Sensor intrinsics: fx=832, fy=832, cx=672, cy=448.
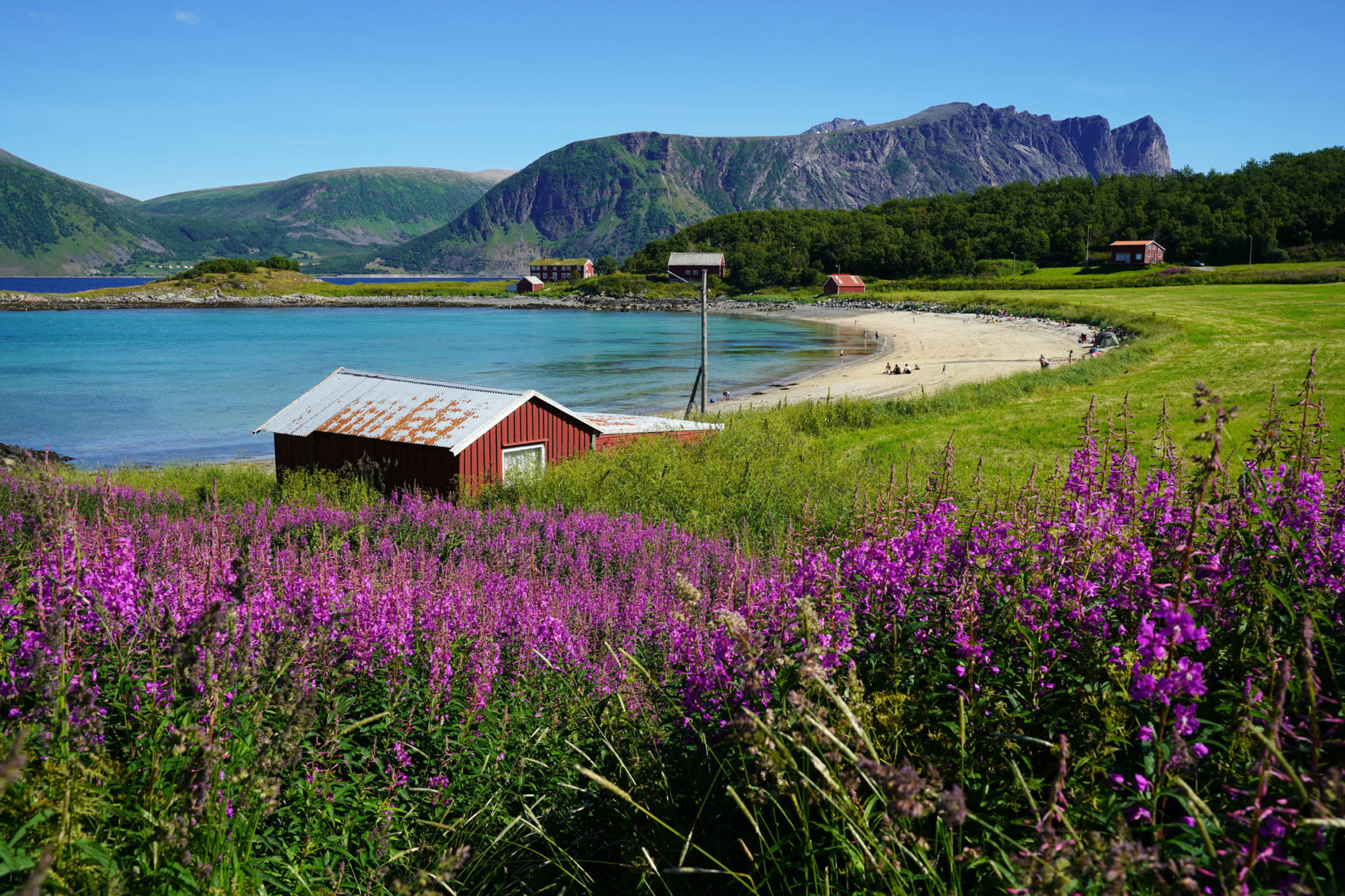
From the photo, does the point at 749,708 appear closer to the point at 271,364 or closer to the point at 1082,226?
the point at 271,364

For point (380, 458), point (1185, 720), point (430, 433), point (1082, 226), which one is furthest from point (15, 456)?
point (1082, 226)

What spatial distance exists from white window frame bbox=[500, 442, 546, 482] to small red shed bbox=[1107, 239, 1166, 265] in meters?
145

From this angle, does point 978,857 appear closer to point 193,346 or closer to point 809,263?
point 193,346

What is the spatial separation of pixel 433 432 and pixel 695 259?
174073 mm

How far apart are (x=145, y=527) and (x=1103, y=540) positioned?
9.14 metres

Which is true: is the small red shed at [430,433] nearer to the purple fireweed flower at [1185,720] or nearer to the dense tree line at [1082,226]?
the purple fireweed flower at [1185,720]

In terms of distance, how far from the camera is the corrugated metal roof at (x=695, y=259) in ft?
616

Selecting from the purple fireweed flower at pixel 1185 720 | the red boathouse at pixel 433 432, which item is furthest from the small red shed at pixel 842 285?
the purple fireweed flower at pixel 1185 720

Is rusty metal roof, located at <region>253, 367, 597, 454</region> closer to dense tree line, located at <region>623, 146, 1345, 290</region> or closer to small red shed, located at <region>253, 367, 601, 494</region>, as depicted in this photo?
small red shed, located at <region>253, 367, 601, 494</region>

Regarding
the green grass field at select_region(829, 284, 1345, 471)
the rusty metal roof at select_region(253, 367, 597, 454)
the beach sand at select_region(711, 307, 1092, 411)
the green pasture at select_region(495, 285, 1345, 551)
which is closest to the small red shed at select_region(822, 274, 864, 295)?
the beach sand at select_region(711, 307, 1092, 411)

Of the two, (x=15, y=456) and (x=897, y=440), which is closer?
(x=897, y=440)

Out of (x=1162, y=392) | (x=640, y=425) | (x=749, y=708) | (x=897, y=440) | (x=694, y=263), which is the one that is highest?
(x=694, y=263)

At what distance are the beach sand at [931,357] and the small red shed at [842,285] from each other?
47.6 meters

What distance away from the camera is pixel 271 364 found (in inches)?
3019
